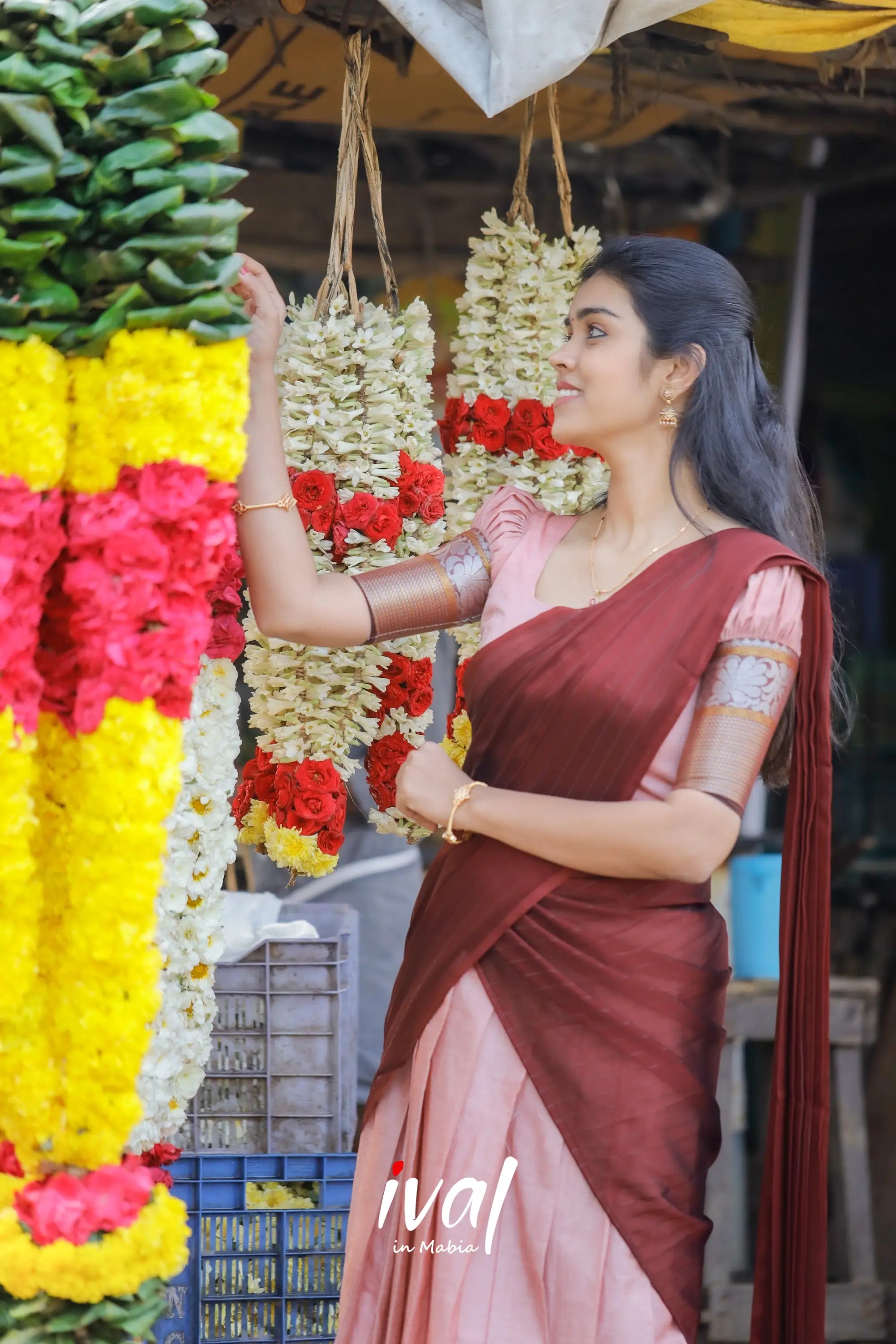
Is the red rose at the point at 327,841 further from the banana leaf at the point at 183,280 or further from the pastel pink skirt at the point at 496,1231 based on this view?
the banana leaf at the point at 183,280

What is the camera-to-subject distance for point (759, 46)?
258 cm

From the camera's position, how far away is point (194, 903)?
6.30 feet

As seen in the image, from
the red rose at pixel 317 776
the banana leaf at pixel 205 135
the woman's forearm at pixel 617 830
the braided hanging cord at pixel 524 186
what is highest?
the braided hanging cord at pixel 524 186

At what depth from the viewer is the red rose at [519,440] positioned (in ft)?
9.13

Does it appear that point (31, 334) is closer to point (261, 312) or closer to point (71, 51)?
point (71, 51)

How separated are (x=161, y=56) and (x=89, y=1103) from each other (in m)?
1.16

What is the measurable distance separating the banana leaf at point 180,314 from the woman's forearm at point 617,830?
76 cm

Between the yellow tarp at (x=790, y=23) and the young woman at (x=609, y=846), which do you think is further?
the yellow tarp at (x=790, y=23)

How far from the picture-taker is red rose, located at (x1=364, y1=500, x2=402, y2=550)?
8.24ft

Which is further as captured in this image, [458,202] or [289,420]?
[458,202]

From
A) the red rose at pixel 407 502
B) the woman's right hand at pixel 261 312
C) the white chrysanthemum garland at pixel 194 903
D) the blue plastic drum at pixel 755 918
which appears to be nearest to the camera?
the white chrysanthemum garland at pixel 194 903

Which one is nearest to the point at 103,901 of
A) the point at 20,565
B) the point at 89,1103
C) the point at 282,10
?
the point at 89,1103

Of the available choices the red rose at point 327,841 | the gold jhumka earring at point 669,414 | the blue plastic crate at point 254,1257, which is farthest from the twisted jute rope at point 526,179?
the blue plastic crate at point 254,1257

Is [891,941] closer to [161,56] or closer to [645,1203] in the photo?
[645,1203]
